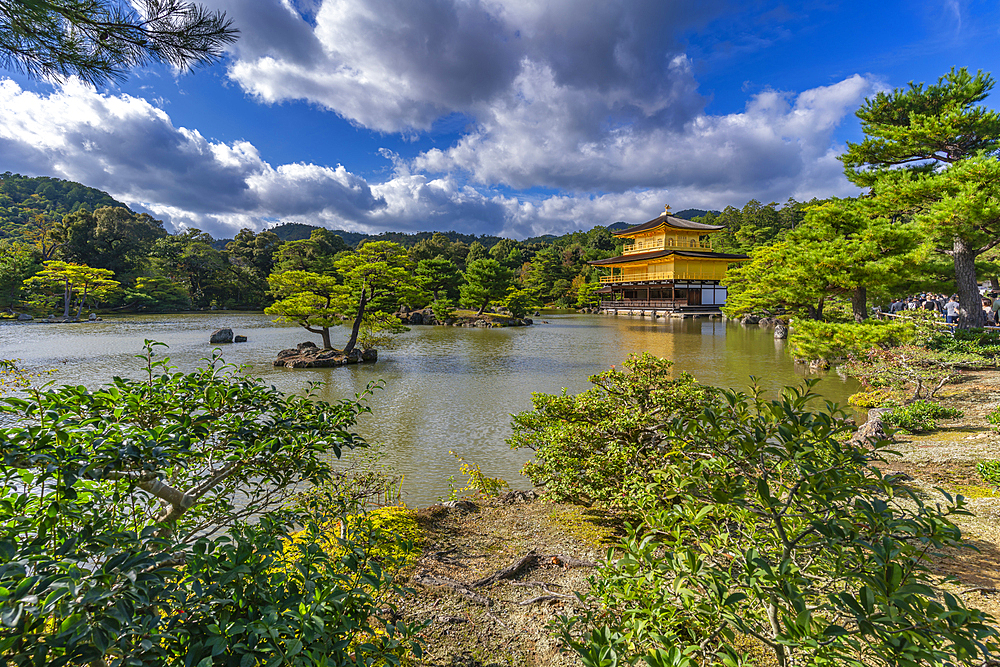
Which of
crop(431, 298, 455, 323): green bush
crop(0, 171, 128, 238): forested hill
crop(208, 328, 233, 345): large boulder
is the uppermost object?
crop(0, 171, 128, 238): forested hill

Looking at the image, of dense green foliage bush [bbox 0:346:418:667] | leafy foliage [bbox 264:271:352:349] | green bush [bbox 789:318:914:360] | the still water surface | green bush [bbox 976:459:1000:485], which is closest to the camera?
dense green foliage bush [bbox 0:346:418:667]

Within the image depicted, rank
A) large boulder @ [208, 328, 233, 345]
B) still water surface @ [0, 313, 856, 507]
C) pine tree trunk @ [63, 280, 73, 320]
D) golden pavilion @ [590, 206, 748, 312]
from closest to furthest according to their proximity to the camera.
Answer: still water surface @ [0, 313, 856, 507]
large boulder @ [208, 328, 233, 345]
pine tree trunk @ [63, 280, 73, 320]
golden pavilion @ [590, 206, 748, 312]

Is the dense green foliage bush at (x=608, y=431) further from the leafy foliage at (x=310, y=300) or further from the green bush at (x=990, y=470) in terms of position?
the leafy foliage at (x=310, y=300)

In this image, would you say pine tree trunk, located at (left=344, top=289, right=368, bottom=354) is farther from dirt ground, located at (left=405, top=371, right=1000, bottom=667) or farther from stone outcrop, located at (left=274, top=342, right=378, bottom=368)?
dirt ground, located at (left=405, top=371, right=1000, bottom=667)

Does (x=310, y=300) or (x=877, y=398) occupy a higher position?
(x=310, y=300)

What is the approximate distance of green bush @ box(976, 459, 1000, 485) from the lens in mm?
3240

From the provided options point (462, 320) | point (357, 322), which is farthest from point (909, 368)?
point (462, 320)

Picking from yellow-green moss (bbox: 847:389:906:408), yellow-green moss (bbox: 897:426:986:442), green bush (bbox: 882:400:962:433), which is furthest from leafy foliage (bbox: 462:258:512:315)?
yellow-green moss (bbox: 897:426:986:442)

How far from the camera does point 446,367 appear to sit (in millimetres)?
10711

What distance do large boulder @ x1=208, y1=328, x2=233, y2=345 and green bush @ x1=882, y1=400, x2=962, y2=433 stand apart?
54.8 feet

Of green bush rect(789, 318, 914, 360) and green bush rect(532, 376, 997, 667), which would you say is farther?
green bush rect(789, 318, 914, 360)

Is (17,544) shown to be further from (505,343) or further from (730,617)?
(505,343)

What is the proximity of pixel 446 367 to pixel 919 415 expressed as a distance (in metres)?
8.38

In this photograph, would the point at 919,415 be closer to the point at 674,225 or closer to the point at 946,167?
the point at 946,167
